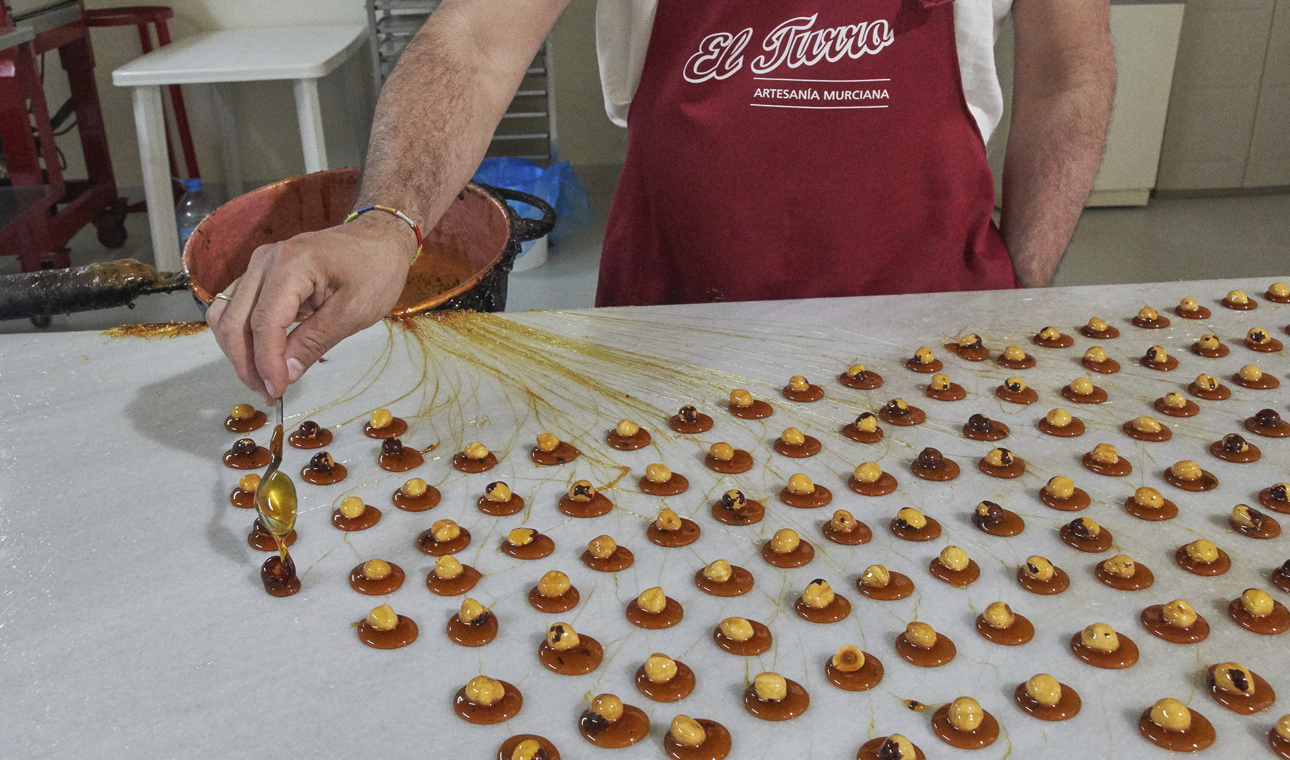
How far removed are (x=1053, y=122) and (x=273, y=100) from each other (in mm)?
3482

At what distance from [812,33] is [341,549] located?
35.8 inches

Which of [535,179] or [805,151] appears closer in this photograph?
[805,151]

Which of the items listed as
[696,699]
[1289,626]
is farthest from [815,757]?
[1289,626]

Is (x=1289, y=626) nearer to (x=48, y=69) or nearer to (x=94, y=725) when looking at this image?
(x=94, y=725)

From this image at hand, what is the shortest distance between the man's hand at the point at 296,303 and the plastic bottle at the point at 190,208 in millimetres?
3113

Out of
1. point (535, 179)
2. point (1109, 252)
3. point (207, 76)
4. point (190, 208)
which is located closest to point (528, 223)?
point (207, 76)

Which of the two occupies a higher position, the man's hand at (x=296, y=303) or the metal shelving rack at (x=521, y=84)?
the man's hand at (x=296, y=303)

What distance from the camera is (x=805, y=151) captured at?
1348 mm

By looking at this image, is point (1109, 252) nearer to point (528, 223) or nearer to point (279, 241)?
point (528, 223)

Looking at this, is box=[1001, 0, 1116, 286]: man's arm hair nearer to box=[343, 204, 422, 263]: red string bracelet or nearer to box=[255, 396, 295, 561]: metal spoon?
box=[343, 204, 422, 263]: red string bracelet

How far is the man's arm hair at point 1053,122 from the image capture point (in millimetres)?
1498

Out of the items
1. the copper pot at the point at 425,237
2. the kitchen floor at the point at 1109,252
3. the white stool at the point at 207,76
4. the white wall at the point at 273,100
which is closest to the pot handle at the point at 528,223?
the copper pot at the point at 425,237

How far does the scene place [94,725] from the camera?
656 mm

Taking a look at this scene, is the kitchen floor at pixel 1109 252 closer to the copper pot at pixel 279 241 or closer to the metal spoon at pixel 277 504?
the copper pot at pixel 279 241
